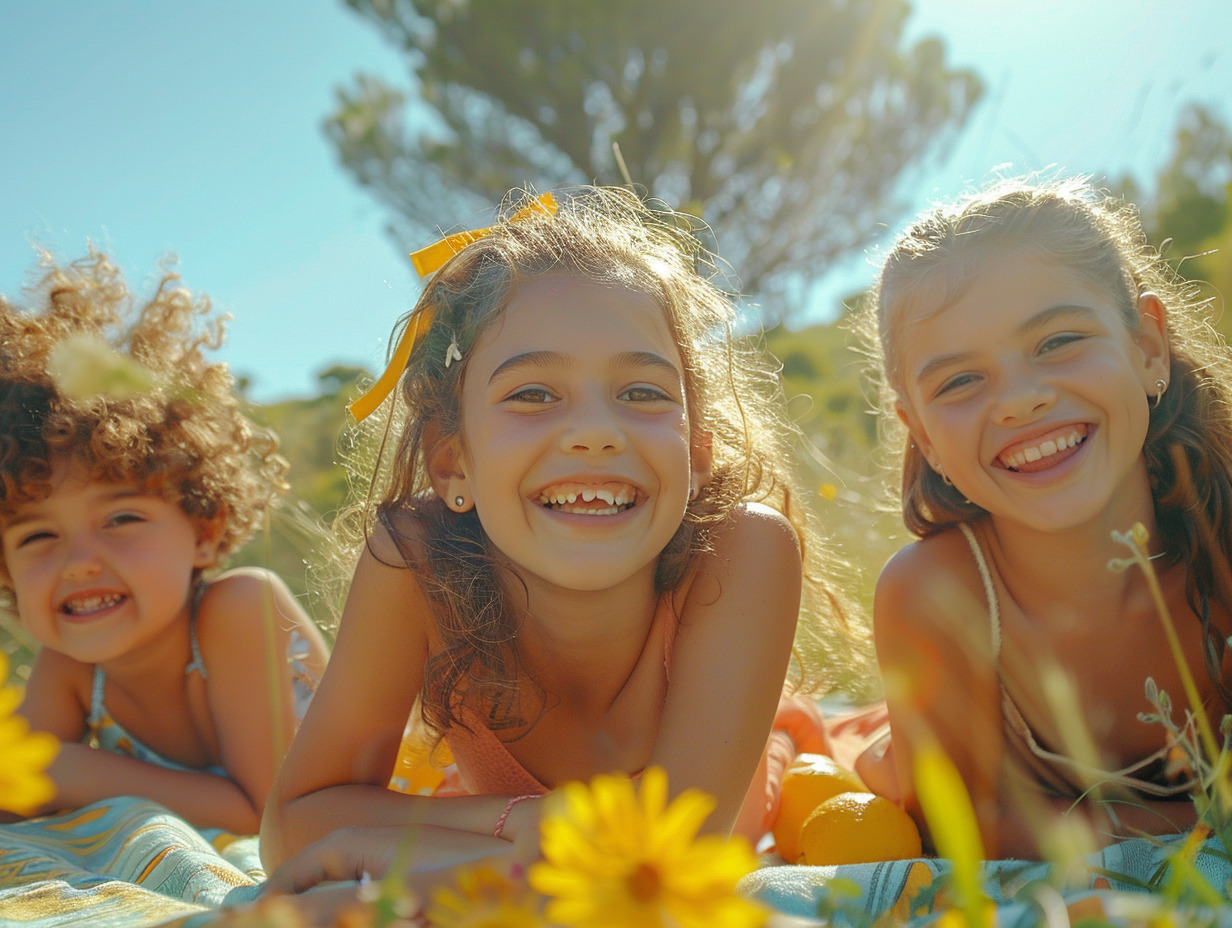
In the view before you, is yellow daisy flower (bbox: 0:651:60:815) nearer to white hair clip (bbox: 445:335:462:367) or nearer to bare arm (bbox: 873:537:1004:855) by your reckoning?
white hair clip (bbox: 445:335:462:367)

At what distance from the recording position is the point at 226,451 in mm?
2494

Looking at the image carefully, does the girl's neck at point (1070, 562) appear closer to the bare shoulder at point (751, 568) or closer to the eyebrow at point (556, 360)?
the bare shoulder at point (751, 568)

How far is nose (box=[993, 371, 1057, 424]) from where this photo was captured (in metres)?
1.67

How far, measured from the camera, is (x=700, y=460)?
1883 millimetres

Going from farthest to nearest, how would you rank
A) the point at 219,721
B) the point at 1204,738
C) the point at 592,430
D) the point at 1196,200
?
1. the point at 1196,200
2. the point at 219,721
3. the point at 592,430
4. the point at 1204,738

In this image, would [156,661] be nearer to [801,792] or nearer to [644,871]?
[801,792]

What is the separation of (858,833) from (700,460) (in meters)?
0.76

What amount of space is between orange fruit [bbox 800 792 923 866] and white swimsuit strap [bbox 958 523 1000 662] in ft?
1.21

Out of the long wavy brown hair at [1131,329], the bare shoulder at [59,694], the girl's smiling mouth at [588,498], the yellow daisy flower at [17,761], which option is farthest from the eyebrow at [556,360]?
the bare shoulder at [59,694]

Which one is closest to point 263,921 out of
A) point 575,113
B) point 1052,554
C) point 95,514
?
point 1052,554

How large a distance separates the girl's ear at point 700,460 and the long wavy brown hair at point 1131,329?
1.44ft

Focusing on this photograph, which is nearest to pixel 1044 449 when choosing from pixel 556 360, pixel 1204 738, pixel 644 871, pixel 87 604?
pixel 556 360

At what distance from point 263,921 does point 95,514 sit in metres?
2.12

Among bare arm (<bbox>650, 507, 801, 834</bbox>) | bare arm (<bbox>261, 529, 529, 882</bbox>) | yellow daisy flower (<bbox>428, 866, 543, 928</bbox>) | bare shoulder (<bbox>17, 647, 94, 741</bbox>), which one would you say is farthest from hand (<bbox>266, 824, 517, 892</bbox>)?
bare shoulder (<bbox>17, 647, 94, 741</bbox>)
